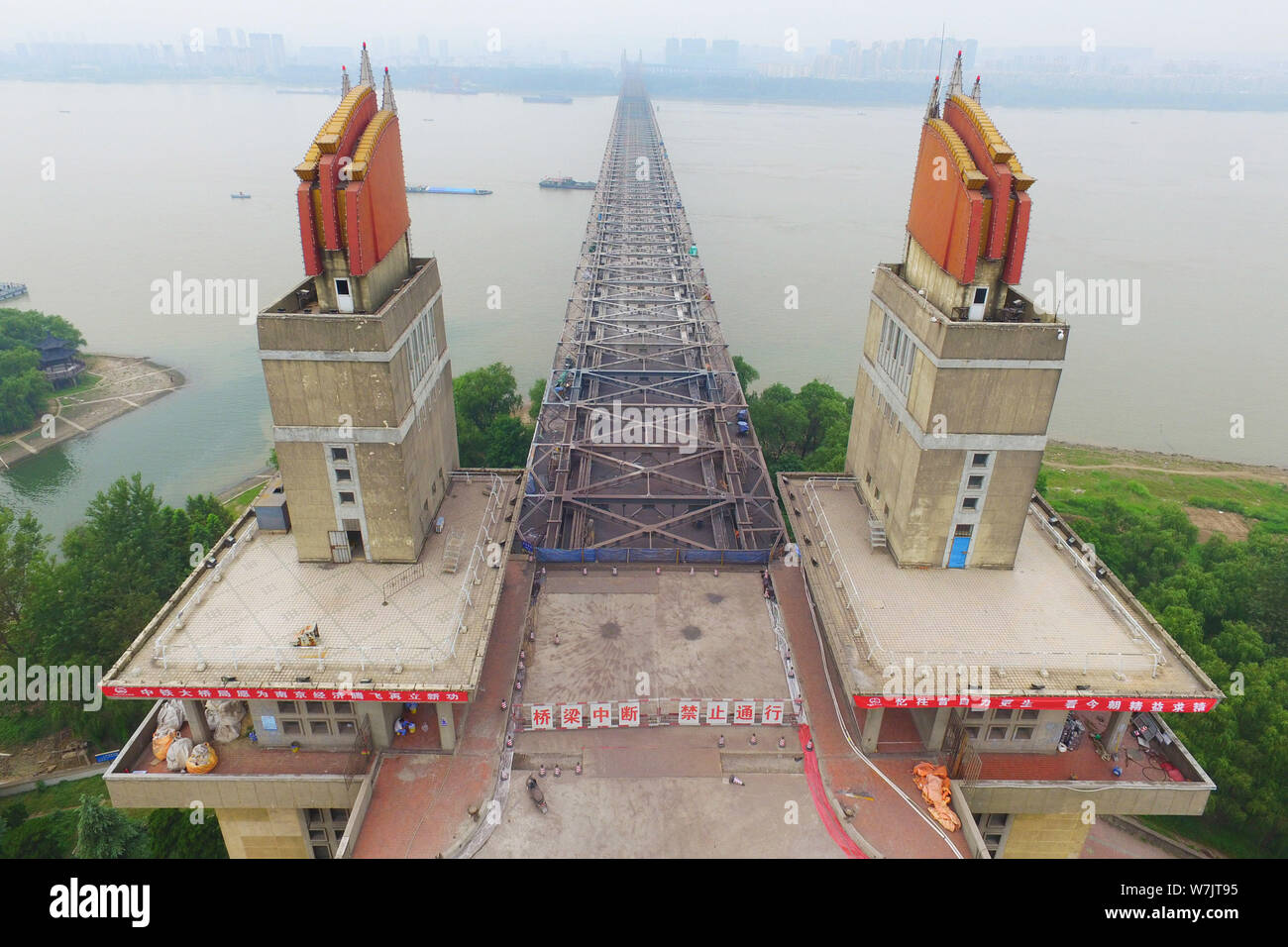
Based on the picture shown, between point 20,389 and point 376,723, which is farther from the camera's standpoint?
point 20,389

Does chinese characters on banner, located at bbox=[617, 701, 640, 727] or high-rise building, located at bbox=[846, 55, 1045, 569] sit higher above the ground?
high-rise building, located at bbox=[846, 55, 1045, 569]

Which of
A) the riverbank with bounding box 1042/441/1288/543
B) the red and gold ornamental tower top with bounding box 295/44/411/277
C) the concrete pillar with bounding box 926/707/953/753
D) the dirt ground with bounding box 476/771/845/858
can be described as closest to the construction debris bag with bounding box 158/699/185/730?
the dirt ground with bounding box 476/771/845/858

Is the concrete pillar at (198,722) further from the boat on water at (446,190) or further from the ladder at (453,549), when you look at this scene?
the boat on water at (446,190)

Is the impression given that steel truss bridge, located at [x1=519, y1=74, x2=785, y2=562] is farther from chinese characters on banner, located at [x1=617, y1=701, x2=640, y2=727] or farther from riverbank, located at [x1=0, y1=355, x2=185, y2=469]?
riverbank, located at [x1=0, y1=355, x2=185, y2=469]

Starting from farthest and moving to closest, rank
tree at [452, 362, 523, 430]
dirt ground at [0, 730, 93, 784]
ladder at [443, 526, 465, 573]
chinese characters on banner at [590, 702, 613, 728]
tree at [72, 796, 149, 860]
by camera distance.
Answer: tree at [452, 362, 523, 430] → dirt ground at [0, 730, 93, 784] → ladder at [443, 526, 465, 573] → chinese characters on banner at [590, 702, 613, 728] → tree at [72, 796, 149, 860]

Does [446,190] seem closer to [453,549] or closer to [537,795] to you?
[453,549]

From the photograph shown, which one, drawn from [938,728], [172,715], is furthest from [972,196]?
[172,715]

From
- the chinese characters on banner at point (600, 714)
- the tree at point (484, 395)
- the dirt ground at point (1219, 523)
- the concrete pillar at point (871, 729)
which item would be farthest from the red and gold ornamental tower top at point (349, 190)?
the dirt ground at point (1219, 523)
